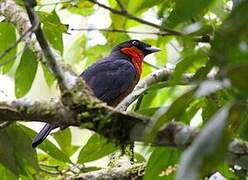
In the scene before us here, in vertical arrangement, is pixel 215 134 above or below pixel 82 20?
below

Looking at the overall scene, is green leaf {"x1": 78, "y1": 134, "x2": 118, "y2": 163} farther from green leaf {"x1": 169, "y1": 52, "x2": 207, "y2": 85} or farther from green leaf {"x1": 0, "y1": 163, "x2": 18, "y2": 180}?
green leaf {"x1": 169, "y1": 52, "x2": 207, "y2": 85}

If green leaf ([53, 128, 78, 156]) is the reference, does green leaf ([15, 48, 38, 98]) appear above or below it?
above

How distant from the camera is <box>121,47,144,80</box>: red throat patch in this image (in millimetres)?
4473

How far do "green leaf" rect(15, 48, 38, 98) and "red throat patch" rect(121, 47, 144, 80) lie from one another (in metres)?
1.63

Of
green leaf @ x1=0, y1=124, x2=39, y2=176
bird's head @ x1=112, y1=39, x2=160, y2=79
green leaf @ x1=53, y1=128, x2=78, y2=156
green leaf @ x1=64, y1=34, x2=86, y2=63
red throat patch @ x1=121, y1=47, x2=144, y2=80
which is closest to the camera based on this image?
green leaf @ x1=0, y1=124, x2=39, y2=176

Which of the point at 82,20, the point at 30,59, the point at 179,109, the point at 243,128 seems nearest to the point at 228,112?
the point at 179,109

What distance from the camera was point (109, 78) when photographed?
3.99 metres

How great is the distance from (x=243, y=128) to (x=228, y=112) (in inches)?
29.5

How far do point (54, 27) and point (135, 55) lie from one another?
1961mm

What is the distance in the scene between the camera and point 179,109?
121cm

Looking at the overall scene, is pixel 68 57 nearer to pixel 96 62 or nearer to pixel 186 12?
pixel 96 62

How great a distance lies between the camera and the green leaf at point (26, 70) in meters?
2.77

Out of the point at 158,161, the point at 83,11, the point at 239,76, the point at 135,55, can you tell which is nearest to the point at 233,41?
the point at 239,76

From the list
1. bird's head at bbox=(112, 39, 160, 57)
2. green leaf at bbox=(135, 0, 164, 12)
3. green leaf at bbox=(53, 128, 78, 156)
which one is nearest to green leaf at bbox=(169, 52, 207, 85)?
green leaf at bbox=(135, 0, 164, 12)
